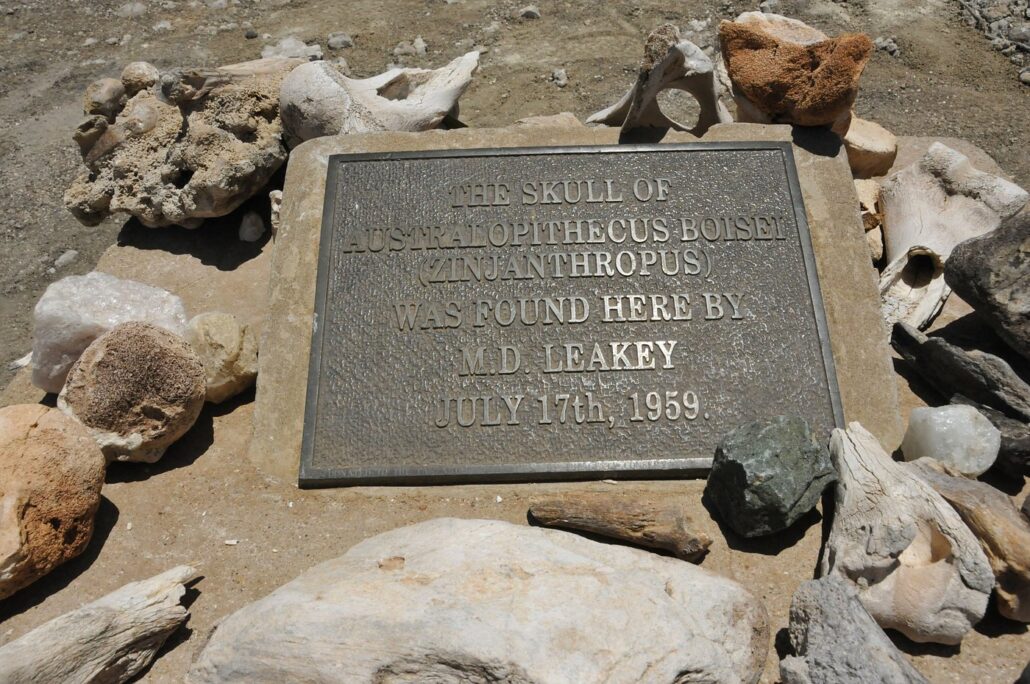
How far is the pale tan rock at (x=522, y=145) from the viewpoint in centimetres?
303

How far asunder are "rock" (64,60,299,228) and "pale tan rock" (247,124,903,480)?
441 millimetres

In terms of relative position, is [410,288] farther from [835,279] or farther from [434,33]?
[434,33]

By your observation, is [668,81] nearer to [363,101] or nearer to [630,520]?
[363,101]

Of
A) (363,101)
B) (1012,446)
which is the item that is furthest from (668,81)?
(1012,446)

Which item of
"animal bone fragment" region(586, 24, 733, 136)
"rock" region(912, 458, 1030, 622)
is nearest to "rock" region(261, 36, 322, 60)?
"animal bone fragment" region(586, 24, 733, 136)

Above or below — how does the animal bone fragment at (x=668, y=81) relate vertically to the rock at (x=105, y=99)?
above

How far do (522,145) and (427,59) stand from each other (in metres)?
2.91

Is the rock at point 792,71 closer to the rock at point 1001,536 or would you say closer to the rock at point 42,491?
the rock at point 1001,536

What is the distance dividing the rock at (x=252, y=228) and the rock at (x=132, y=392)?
121 centimetres

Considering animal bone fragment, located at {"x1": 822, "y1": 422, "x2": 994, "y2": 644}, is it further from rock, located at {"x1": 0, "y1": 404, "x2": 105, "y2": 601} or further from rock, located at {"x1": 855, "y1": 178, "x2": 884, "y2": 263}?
rock, located at {"x1": 0, "y1": 404, "x2": 105, "y2": 601}

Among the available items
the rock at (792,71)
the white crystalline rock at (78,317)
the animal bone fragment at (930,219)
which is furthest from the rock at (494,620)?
the rock at (792,71)

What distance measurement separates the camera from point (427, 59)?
20.2ft

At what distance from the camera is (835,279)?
327cm

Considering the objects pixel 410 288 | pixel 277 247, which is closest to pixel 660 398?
pixel 410 288
